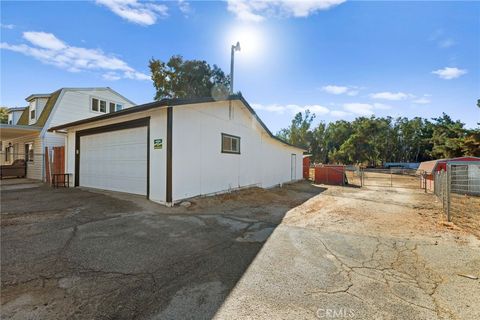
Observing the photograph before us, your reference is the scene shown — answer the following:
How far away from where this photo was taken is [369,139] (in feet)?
159

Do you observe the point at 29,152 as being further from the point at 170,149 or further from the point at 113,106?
the point at 170,149

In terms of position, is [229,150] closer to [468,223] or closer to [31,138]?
[468,223]

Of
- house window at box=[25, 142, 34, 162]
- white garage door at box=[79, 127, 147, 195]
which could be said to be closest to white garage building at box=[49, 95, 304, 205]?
white garage door at box=[79, 127, 147, 195]

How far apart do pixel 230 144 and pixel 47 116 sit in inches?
509

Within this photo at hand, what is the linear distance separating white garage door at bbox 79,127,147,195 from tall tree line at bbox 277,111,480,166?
4525 centimetres

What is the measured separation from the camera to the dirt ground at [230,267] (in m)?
2.34

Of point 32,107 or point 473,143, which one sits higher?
point 32,107

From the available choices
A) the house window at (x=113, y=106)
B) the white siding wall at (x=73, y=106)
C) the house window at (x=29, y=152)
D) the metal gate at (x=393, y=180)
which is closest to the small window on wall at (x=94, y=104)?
the white siding wall at (x=73, y=106)

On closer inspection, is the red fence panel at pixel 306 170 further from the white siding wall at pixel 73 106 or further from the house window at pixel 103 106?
the white siding wall at pixel 73 106

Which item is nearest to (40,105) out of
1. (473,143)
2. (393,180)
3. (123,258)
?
(123,258)

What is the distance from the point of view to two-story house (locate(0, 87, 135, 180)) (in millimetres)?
14287

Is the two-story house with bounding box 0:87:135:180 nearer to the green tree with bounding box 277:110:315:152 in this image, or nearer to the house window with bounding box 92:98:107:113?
the house window with bounding box 92:98:107:113

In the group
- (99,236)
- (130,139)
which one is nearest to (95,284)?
(99,236)

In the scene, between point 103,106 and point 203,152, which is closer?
point 203,152
